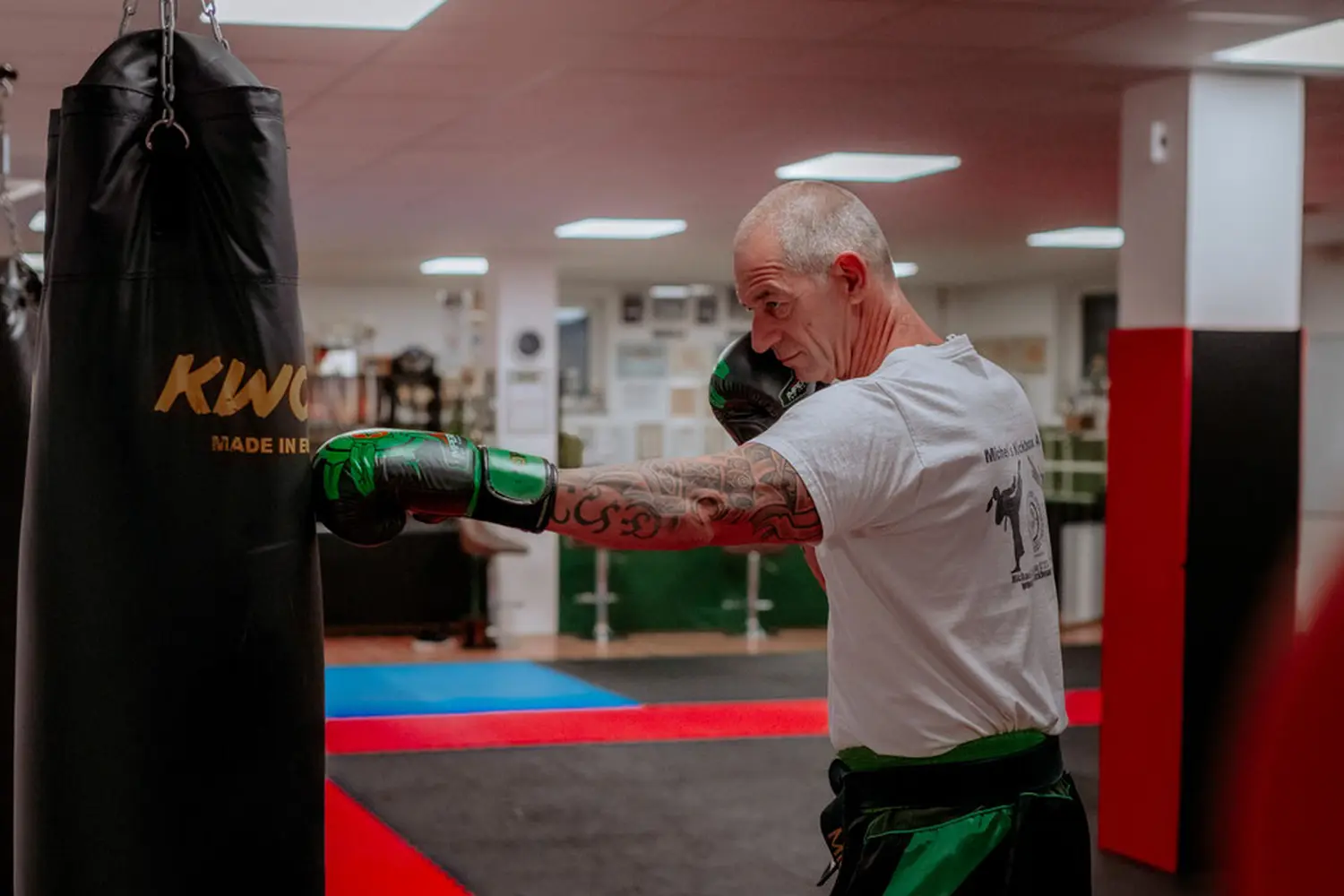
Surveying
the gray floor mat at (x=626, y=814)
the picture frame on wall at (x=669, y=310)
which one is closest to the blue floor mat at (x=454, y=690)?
the gray floor mat at (x=626, y=814)

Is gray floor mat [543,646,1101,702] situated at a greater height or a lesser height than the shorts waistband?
lesser

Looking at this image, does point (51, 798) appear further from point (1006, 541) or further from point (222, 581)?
point (1006, 541)

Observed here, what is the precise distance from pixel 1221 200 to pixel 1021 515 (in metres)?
2.92

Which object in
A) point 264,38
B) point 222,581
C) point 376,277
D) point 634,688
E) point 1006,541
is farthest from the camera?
point 376,277

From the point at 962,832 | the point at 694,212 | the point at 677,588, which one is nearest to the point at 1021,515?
the point at 962,832

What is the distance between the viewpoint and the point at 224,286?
1525 millimetres

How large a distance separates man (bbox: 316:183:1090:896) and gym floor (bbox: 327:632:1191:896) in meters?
2.56

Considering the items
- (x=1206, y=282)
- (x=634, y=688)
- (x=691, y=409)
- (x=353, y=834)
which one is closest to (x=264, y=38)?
(x=353, y=834)

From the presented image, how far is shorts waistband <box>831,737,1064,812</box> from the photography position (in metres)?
1.79

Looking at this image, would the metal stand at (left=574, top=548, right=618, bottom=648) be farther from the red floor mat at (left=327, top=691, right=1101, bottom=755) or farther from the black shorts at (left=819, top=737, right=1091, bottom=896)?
the black shorts at (left=819, top=737, right=1091, bottom=896)

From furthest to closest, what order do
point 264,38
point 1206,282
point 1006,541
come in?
1. point 1206,282
2. point 264,38
3. point 1006,541

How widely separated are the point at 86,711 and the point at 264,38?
2.93 metres

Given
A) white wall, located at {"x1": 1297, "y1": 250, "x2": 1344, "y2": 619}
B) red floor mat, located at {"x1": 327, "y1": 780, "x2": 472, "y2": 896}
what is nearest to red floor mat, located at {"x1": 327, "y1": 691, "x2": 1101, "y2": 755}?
red floor mat, located at {"x1": 327, "y1": 780, "x2": 472, "y2": 896}

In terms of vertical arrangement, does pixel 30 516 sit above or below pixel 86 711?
above
